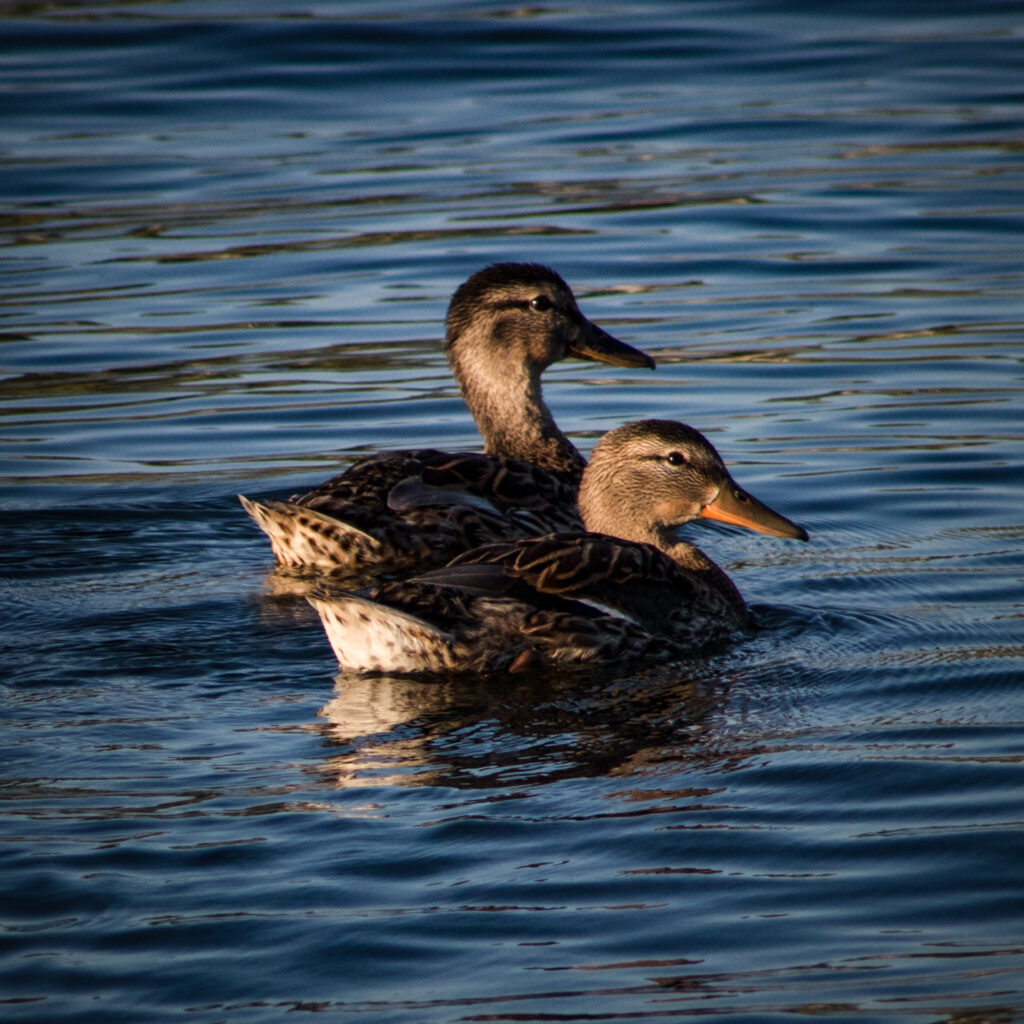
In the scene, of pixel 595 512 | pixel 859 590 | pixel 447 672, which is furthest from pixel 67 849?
pixel 859 590

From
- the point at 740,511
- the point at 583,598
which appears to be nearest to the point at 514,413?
the point at 740,511

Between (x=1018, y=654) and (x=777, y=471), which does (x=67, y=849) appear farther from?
(x=777, y=471)

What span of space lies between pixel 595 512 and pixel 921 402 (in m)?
4.08

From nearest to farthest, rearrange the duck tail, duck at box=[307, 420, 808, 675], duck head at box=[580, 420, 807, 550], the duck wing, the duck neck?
duck at box=[307, 420, 808, 675], the duck wing, duck head at box=[580, 420, 807, 550], the duck tail, the duck neck

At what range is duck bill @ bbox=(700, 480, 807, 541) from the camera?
7.64 meters

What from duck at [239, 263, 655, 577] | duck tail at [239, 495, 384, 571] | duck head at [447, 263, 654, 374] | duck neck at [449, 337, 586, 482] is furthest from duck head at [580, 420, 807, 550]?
duck head at [447, 263, 654, 374]

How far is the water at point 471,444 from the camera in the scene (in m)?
4.54

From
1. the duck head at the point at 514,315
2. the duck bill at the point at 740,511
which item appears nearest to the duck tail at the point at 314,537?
the duck bill at the point at 740,511

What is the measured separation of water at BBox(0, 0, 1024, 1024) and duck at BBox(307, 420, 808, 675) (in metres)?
0.15

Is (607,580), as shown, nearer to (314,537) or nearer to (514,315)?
(314,537)

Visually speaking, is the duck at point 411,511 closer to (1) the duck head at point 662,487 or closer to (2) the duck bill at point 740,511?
(1) the duck head at point 662,487

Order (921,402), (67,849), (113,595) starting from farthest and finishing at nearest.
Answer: (921,402) < (113,595) < (67,849)

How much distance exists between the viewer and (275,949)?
14.7 feet

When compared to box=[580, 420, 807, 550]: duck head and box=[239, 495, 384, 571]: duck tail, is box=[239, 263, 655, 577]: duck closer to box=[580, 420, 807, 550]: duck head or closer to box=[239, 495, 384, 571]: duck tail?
box=[239, 495, 384, 571]: duck tail
